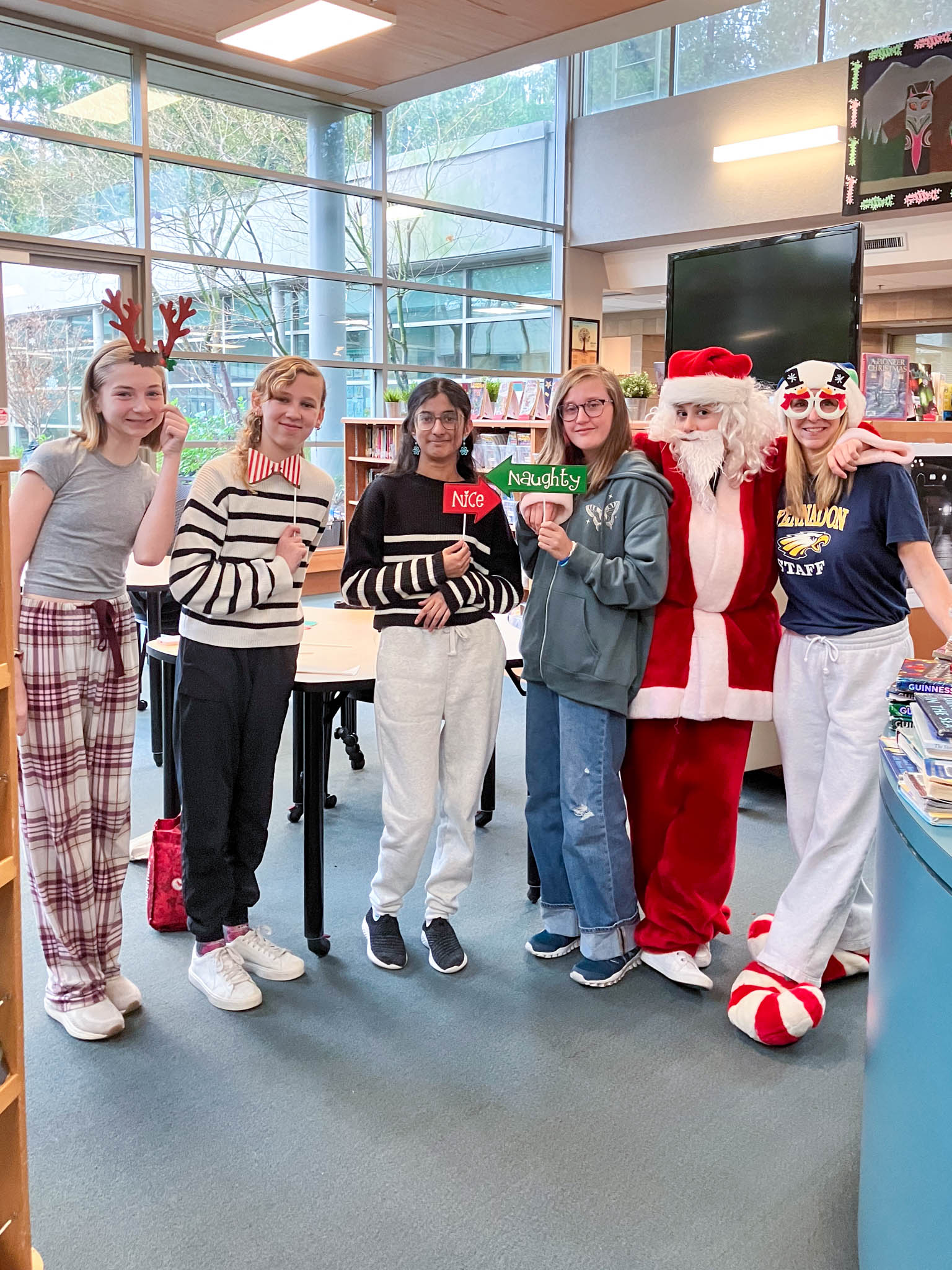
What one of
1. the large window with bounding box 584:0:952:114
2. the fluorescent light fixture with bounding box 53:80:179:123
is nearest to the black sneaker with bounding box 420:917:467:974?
the fluorescent light fixture with bounding box 53:80:179:123

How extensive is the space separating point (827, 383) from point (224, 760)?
167 centimetres

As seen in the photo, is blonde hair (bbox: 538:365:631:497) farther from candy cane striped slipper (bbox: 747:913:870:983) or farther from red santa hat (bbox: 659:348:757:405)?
candy cane striped slipper (bbox: 747:913:870:983)

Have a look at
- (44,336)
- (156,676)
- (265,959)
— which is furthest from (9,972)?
(44,336)

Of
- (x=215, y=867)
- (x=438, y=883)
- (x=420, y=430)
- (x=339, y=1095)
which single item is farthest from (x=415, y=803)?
(x=420, y=430)

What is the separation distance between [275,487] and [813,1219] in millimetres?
1870

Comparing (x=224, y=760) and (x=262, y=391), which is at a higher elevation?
(x=262, y=391)

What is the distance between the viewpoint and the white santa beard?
2.58 m

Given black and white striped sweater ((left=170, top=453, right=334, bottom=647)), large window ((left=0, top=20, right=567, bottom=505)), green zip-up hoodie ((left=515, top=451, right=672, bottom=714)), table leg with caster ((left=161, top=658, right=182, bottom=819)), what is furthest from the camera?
large window ((left=0, top=20, right=567, bottom=505))

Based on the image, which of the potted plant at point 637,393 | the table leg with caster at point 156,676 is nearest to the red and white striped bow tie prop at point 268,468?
the table leg with caster at point 156,676

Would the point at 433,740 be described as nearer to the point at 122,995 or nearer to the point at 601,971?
the point at 601,971

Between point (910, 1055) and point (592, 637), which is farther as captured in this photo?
point (592, 637)

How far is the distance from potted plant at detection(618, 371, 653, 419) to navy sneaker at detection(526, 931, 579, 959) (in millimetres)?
2849

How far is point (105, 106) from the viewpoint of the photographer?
305 inches

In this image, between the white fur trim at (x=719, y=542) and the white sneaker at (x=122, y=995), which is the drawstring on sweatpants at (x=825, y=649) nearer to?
the white fur trim at (x=719, y=542)
